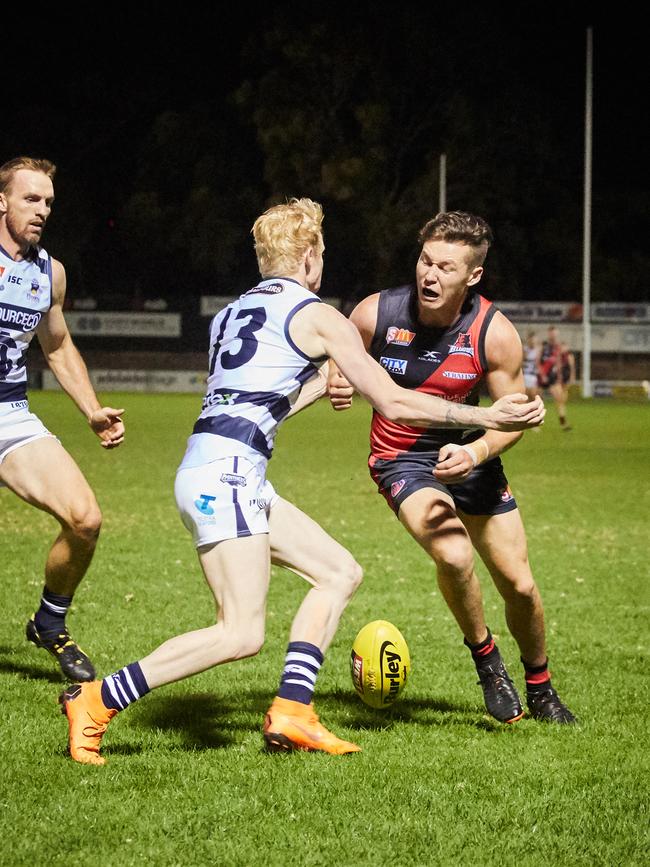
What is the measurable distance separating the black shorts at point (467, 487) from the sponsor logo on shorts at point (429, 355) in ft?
1.67

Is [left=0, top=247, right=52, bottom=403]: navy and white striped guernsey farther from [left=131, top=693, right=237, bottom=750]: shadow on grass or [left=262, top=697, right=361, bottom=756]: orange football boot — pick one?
[left=262, top=697, right=361, bottom=756]: orange football boot

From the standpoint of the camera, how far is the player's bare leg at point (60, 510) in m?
6.25

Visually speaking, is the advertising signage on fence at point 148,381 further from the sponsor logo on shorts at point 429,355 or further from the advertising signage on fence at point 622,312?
the sponsor logo on shorts at point 429,355

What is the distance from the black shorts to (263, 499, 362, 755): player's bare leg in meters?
0.60

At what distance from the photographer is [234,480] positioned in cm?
490

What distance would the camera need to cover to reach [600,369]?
154 ft

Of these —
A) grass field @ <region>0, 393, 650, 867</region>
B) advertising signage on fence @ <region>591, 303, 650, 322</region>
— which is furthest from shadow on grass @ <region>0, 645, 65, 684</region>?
advertising signage on fence @ <region>591, 303, 650, 322</region>

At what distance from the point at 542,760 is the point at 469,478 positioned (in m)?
1.37

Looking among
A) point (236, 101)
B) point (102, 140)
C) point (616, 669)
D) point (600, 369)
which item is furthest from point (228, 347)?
point (102, 140)

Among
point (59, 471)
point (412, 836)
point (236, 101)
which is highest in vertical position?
point (236, 101)

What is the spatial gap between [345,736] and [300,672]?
21.3 inches

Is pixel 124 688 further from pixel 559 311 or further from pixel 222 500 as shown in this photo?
pixel 559 311

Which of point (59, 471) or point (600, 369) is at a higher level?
point (59, 471)

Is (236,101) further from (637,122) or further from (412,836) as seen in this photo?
(412,836)
